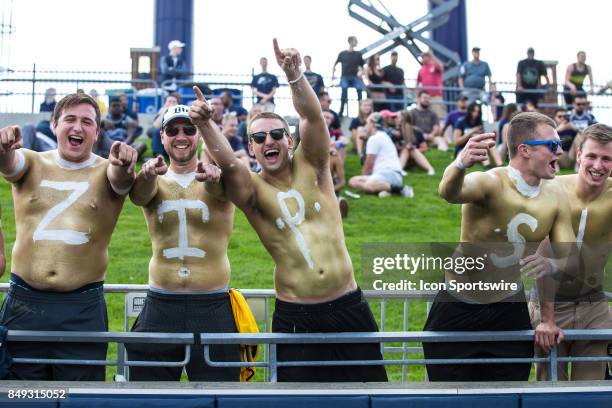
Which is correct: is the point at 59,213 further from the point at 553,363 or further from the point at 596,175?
the point at 596,175

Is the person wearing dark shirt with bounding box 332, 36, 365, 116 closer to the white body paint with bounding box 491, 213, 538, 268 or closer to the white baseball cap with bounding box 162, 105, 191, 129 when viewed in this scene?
the white baseball cap with bounding box 162, 105, 191, 129

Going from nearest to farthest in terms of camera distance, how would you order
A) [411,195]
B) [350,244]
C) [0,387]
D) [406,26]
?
1. [0,387]
2. [350,244]
3. [411,195]
4. [406,26]

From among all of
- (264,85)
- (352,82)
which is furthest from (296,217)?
(352,82)

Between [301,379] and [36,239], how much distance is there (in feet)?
5.69

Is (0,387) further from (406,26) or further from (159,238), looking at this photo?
(406,26)

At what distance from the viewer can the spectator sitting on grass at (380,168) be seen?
14.1 metres

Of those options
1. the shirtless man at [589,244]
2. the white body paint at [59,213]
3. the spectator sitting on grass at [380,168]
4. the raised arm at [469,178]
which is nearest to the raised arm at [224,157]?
the white body paint at [59,213]

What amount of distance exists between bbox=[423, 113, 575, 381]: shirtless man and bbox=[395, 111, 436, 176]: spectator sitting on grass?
10623 mm

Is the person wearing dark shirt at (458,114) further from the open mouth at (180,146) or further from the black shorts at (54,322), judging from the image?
the black shorts at (54,322)

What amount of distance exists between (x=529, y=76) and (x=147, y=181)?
15.7 metres

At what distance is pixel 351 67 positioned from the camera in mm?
18391

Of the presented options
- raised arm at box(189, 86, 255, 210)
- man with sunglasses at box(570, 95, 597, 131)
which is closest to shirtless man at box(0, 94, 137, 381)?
raised arm at box(189, 86, 255, 210)

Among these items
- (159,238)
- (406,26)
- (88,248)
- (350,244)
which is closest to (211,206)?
(159,238)

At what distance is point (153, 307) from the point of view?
569 centimetres
